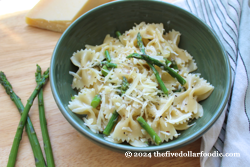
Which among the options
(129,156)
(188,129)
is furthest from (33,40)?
(188,129)

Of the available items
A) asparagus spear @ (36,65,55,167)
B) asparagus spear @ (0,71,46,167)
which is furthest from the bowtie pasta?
asparagus spear @ (0,71,46,167)

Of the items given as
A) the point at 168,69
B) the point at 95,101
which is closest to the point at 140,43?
the point at 168,69

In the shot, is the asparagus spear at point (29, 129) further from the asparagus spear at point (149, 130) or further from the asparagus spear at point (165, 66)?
the asparagus spear at point (165, 66)

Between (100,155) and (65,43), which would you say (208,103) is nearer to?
(100,155)

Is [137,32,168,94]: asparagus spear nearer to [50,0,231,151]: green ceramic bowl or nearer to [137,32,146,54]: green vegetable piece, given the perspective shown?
[137,32,146,54]: green vegetable piece

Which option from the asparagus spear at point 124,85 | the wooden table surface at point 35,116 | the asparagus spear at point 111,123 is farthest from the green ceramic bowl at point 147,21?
the asparagus spear at point 124,85

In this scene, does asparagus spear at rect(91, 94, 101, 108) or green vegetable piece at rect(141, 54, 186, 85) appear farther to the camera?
green vegetable piece at rect(141, 54, 186, 85)

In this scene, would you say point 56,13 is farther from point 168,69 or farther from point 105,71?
point 168,69
